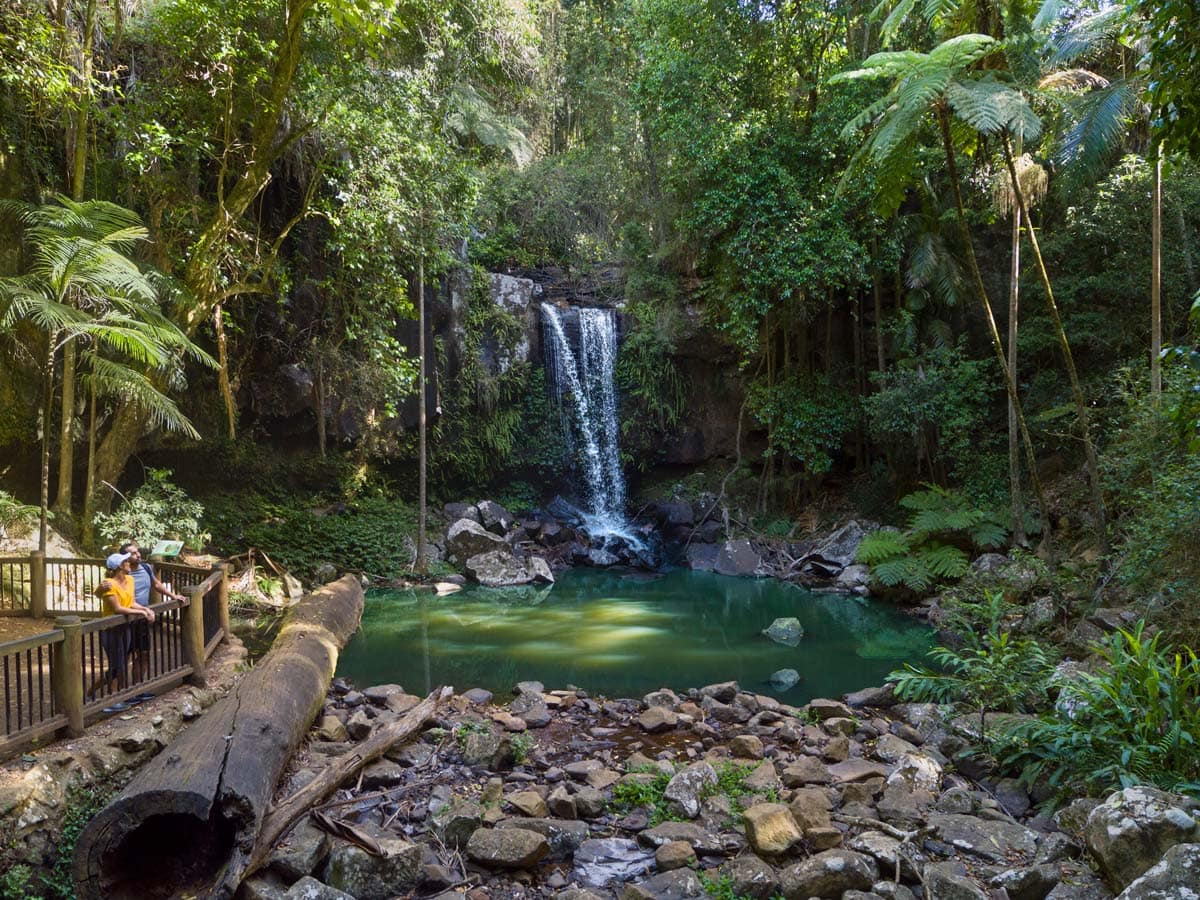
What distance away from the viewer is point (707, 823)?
5504 mm

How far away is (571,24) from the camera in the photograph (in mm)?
22812

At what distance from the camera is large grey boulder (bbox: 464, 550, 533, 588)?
15.9 m

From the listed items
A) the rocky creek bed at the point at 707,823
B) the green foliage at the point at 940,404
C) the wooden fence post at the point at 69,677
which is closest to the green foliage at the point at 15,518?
the rocky creek bed at the point at 707,823

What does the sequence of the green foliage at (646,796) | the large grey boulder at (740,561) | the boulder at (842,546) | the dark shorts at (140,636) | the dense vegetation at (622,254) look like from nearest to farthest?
1. the green foliage at (646,796)
2. the dark shorts at (140,636)
3. the dense vegetation at (622,254)
4. the boulder at (842,546)
5. the large grey boulder at (740,561)

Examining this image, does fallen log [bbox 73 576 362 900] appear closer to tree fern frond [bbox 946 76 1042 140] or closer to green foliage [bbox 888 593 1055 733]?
green foliage [bbox 888 593 1055 733]

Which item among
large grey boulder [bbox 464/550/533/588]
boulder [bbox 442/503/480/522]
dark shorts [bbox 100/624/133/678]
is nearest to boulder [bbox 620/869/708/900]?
dark shorts [bbox 100/624/133/678]

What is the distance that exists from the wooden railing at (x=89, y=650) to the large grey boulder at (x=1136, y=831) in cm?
627

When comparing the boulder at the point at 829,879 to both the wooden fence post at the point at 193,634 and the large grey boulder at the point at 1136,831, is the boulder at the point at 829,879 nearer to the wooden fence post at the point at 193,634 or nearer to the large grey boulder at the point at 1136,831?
the large grey boulder at the point at 1136,831

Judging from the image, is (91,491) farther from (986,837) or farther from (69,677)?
(986,837)

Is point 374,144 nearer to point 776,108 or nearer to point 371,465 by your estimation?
point 371,465

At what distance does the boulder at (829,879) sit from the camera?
4402mm

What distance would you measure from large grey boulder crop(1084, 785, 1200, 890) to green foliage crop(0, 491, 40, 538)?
1200cm

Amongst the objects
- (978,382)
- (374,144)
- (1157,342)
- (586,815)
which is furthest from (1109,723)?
(374,144)

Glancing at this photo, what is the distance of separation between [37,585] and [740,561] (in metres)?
12.8
